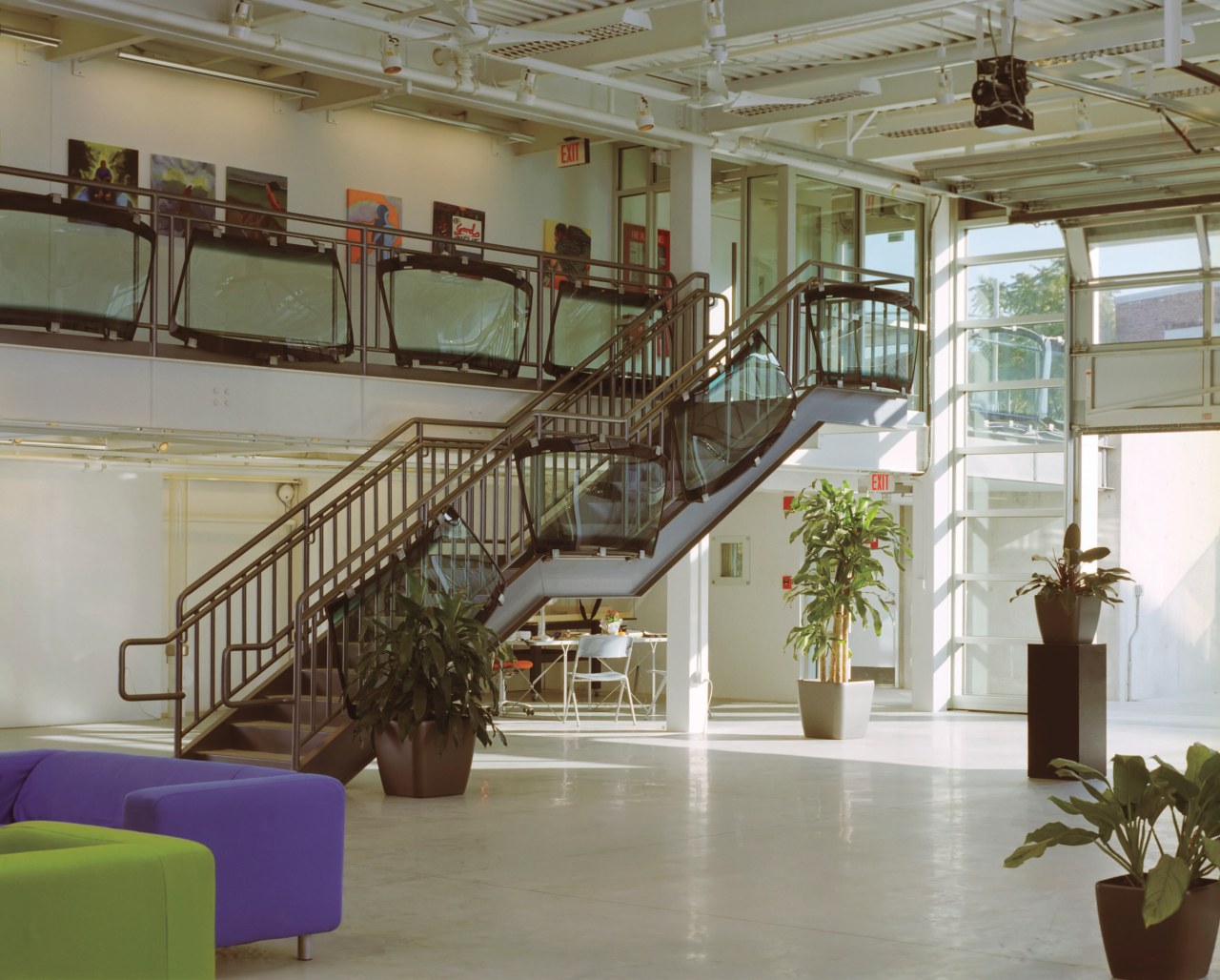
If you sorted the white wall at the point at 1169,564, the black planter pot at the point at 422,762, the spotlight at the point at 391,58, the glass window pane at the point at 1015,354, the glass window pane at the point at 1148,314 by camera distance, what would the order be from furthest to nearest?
the white wall at the point at 1169,564 < the glass window pane at the point at 1015,354 < the glass window pane at the point at 1148,314 < the spotlight at the point at 391,58 < the black planter pot at the point at 422,762

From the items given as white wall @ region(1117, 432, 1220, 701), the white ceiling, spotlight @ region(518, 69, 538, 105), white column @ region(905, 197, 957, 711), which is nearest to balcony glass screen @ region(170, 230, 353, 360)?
the white ceiling

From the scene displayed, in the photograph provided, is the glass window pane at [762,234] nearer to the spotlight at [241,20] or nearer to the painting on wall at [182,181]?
the painting on wall at [182,181]

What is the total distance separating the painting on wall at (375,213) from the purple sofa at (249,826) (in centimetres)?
839

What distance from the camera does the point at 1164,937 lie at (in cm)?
575

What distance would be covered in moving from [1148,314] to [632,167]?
5.41m

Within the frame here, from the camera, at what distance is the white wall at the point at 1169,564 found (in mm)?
20297

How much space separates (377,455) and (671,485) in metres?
3.30

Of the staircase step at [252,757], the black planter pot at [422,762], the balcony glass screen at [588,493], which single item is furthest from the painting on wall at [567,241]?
the staircase step at [252,757]

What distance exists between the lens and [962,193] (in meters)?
15.0

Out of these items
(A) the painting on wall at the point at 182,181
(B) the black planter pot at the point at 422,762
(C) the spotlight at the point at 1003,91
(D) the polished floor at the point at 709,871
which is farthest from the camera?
(A) the painting on wall at the point at 182,181

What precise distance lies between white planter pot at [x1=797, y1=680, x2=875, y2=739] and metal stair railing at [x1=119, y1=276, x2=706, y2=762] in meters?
3.12

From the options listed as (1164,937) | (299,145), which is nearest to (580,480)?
(299,145)

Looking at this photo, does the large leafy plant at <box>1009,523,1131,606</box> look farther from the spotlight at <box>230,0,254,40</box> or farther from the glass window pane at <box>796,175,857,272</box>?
the spotlight at <box>230,0,254,40</box>

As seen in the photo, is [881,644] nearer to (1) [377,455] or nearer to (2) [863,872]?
(1) [377,455]
